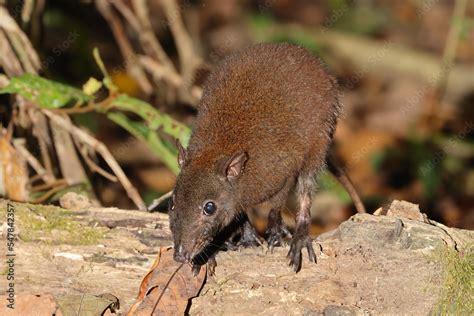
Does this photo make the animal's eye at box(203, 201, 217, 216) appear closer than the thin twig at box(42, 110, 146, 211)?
Yes

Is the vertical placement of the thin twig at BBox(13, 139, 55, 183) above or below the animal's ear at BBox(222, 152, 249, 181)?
below

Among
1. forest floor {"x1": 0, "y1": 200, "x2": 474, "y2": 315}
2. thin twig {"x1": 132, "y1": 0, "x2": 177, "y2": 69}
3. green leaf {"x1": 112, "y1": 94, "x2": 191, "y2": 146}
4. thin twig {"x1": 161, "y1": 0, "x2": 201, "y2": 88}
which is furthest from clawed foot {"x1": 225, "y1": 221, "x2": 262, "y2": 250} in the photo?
thin twig {"x1": 161, "y1": 0, "x2": 201, "y2": 88}

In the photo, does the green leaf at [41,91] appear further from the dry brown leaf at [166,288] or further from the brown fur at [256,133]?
the dry brown leaf at [166,288]

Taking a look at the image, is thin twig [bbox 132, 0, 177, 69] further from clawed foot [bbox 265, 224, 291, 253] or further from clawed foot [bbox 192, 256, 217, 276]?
clawed foot [bbox 192, 256, 217, 276]

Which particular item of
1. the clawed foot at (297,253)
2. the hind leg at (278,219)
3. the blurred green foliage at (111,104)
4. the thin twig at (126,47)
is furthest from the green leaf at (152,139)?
the thin twig at (126,47)

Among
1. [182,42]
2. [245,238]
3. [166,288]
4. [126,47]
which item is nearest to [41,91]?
[245,238]

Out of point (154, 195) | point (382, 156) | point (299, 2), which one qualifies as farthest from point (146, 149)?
point (299, 2)
